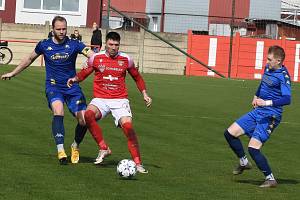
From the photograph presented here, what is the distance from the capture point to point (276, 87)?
11.7 meters

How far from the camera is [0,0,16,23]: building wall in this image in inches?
1914

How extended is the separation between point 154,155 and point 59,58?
97.9 inches

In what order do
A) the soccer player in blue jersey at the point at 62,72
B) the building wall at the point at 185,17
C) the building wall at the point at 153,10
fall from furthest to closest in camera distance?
the building wall at the point at 153,10 < the building wall at the point at 185,17 < the soccer player in blue jersey at the point at 62,72

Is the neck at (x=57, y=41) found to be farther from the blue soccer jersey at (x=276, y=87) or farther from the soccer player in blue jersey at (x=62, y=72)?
the blue soccer jersey at (x=276, y=87)

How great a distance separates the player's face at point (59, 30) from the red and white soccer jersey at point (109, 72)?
63cm

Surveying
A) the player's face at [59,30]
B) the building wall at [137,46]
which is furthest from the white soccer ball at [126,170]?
the building wall at [137,46]

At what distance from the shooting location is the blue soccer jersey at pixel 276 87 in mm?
11578

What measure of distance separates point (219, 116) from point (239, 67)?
67.4 feet

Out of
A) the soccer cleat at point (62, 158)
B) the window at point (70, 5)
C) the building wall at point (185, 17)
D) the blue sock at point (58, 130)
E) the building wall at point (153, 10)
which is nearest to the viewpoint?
the soccer cleat at point (62, 158)

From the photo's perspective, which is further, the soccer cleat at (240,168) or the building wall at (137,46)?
the building wall at (137,46)

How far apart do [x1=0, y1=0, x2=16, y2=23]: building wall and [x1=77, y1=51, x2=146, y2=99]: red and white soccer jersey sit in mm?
36730

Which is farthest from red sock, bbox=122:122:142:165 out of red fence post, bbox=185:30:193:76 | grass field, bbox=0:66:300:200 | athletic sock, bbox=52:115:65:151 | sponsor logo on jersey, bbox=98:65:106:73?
red fence post, bbox=185:30:193:76

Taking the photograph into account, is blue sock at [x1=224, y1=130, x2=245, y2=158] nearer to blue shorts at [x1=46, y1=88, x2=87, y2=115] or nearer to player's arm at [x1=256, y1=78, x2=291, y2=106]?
player's arm at [x1=256, y1=78, x2=291, y2=106]

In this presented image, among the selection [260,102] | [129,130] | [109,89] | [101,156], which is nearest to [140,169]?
[129,130]
